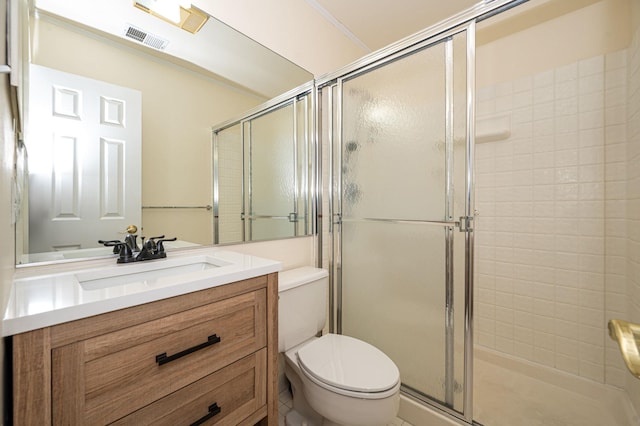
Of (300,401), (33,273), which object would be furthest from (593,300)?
(33,273)

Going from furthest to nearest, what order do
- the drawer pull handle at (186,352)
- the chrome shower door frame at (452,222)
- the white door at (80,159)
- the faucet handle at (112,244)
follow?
the chrome shower door frame at (452,222)
the faucet handle at (112,244)
the white door at (80,159)
the drawer pull handle at (186,352)

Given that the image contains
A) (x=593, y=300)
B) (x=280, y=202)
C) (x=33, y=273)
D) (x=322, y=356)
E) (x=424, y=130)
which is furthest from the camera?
(x=280, y=202)

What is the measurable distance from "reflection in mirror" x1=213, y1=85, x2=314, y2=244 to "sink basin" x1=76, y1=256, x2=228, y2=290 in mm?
216

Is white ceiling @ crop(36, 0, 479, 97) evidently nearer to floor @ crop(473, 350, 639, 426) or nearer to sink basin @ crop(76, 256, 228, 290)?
sink basin @ crop(76, 256, 228, 290)

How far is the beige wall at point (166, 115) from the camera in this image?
101cm

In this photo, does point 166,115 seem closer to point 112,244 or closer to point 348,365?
point 112,244

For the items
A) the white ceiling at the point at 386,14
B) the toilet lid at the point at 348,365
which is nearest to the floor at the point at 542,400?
the toilet lid at the point at 348,365

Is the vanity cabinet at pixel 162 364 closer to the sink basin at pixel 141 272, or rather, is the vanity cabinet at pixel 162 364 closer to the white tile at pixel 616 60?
the sink basin at pixel 141 272

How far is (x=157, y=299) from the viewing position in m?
0.72

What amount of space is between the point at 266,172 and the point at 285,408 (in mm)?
1370

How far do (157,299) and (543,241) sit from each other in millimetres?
2209

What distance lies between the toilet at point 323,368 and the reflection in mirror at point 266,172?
1.13ft

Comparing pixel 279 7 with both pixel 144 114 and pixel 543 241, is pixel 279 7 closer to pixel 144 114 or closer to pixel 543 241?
pixel 144 114

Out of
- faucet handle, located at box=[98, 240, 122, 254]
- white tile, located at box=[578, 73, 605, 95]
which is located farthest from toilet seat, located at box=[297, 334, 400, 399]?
white tile, located at box=[578, 73, 605, 95]
